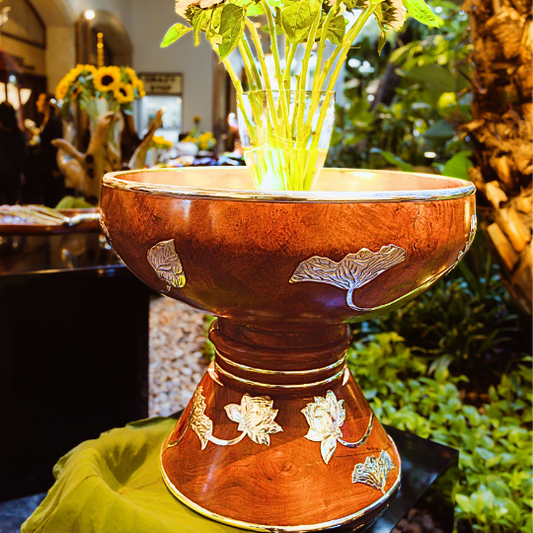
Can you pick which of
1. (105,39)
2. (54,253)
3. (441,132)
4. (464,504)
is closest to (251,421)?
(464,504)

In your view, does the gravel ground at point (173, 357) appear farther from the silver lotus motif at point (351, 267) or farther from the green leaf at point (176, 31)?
the silver lotus motif at point (351, 267)

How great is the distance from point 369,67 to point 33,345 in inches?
213

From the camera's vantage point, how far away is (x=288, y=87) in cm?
69

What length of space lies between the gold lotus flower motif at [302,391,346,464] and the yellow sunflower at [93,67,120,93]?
7.16 feet

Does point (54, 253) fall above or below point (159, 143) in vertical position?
below

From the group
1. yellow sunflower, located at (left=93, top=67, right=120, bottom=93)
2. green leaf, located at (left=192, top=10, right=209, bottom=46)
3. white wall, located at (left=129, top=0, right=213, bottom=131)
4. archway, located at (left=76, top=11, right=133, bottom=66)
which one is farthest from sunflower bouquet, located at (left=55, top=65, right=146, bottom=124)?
Result: white wall, located at (left=129, top=0, right=213, bottom=131)

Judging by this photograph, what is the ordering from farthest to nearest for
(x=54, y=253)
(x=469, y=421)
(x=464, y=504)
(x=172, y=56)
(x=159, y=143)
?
(x=172, y=56)
(x=159, y=143)
(x=469, y=421)
(x=54, y=253)
(x=464, y=504)

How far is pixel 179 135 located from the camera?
5379mm

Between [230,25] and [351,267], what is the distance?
0.27m

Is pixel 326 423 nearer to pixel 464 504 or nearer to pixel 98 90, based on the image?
pixel 464 504

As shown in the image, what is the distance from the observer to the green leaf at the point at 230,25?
21.0 inches

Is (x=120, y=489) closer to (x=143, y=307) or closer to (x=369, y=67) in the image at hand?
(x=143, y=307)

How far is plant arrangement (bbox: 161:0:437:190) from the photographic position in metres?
0.59

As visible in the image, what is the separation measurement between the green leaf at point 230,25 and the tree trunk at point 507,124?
52.8 inches
